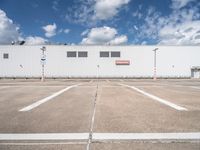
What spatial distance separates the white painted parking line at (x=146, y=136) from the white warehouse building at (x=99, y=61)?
1942 inches

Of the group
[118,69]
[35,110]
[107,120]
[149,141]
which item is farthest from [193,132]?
[118,69]

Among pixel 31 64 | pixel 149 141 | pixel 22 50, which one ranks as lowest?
pixel 149 141

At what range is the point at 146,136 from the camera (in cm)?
504

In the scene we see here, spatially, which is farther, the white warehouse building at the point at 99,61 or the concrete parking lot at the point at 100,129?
the white warehouse building at the point at 99,61

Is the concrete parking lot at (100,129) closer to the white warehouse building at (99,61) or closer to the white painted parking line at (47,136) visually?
the white painted parking line at (47,136)

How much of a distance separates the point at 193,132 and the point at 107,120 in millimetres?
2408

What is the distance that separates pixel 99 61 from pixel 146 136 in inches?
1976

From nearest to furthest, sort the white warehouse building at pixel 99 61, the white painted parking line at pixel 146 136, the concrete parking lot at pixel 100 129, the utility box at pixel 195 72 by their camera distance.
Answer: the concrete parking lot at pixel 100 129 < the white painted parking line at pixel 146 136 < the white warehouse building at pixel 99 61 < the utility box at pixel 195 72

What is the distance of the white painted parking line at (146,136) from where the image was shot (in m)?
4.89

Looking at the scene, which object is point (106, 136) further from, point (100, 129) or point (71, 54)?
point (71, 54)

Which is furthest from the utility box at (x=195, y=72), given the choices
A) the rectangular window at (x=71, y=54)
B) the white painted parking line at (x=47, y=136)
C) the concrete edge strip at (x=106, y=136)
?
the white painted parking line at (x=47, y=136)

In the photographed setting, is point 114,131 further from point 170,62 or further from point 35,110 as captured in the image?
point 170,62

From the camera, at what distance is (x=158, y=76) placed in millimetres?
55469

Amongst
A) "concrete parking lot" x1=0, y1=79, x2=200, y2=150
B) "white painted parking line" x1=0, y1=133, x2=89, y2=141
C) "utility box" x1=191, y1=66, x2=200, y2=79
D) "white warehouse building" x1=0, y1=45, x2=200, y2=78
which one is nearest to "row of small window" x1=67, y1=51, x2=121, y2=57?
"white warehouse building" x1=0, y1=45, x2=200, y2=78
